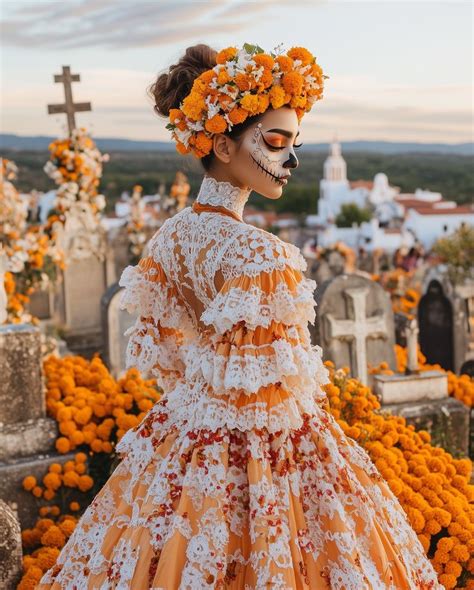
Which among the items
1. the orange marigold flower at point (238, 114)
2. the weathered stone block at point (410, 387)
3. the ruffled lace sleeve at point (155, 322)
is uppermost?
the orange marigold flower at point (238, 114)

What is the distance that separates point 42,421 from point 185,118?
242 cm

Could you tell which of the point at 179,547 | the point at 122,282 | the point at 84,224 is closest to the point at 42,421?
the point at 122,282

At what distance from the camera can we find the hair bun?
2.90 meters

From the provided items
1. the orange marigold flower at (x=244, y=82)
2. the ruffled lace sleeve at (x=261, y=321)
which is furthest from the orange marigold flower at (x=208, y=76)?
the ruffled lace sleeve at (x=261, y=321)

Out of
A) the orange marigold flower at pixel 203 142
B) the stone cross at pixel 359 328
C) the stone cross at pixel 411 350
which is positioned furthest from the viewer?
the stone cross at pixel 359 328

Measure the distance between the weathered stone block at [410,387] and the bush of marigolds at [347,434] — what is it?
56cm

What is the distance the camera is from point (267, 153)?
2.75 meters

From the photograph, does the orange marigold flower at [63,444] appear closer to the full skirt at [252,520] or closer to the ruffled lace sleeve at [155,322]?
the ruffled lace sleeve at [155,322]

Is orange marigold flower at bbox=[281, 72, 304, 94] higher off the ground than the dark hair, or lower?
lower

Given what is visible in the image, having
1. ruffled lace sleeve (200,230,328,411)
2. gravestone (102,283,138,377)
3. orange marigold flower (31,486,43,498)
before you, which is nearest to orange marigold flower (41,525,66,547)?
orange marigold flower (31,486,43,498)

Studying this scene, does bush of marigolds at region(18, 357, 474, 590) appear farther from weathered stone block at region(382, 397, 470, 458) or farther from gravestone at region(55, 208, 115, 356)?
gravestone at region(55, 208, 115, 356)

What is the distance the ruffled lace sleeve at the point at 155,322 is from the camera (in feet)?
9.89

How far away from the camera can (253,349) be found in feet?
8.20

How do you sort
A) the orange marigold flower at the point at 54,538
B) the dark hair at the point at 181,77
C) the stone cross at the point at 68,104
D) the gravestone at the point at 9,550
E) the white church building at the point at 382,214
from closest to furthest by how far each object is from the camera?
the dark hair at the point at 181,77, the gravestone at the point at 9,550, the orange marigold flower at the point at 54,538, the stone cross at the point at 68,104, the white church building at the point at 382,214
